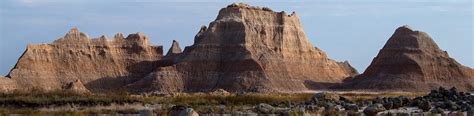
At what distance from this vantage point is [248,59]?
312 ft

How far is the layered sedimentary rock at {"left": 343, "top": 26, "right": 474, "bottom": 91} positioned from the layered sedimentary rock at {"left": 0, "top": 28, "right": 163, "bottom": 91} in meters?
28.0

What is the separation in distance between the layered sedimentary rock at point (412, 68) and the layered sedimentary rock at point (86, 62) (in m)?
28.0

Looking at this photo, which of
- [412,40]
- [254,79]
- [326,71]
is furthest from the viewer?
[326,71]

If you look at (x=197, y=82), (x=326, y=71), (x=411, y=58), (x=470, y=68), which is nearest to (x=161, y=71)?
(x=197, y=82)

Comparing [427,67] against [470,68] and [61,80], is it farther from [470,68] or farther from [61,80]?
[61,80]

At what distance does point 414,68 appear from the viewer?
9456cm

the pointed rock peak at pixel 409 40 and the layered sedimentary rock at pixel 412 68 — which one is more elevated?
the pointed rock peak at pixel 409 40

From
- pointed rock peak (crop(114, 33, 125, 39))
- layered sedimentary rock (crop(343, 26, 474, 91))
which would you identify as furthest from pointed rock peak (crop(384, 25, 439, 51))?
pointed rock peak (crop(114, 33, 125, 39))

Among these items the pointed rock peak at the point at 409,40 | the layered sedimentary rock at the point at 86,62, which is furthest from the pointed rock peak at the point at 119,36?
the pointed rock peak at the point at 409,40

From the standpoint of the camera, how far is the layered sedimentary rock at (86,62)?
9700cm

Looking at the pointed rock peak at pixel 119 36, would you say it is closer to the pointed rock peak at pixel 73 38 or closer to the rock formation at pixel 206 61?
the rock formation at pixel 206 61

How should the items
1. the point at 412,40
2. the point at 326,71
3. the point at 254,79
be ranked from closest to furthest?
the point at 254,79
the point at 412,40
the point at 326,71

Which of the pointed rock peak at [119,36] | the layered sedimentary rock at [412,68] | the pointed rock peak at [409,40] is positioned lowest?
the layered sedimentary rock at [412,68]

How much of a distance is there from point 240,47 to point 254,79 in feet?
28.1
